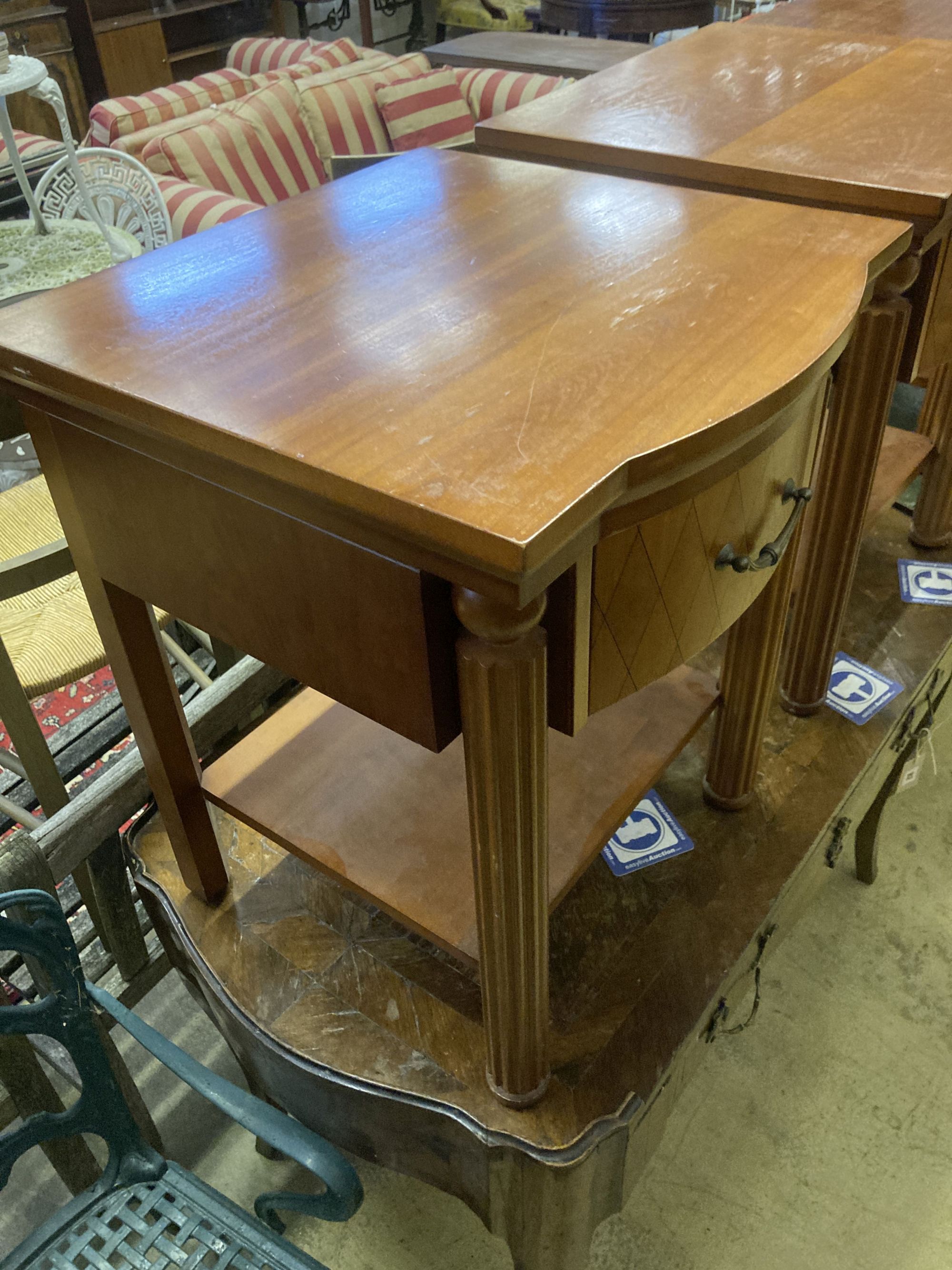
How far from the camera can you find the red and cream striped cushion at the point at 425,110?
3.63 metres

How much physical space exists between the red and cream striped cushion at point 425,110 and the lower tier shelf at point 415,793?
125 inches

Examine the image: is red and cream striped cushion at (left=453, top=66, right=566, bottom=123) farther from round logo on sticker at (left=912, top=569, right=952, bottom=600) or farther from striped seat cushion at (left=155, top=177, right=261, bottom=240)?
round logo on sticker at (left=912, top=569, right=952, bottom=600)

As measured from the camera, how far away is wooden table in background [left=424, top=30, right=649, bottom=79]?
369 centimetres

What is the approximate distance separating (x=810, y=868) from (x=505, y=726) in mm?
751

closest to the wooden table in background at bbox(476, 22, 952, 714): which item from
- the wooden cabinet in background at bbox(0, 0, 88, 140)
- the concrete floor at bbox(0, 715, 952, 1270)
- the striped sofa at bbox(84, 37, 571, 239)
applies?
the concrete floor at bbox(0, 715, 952, 1270)

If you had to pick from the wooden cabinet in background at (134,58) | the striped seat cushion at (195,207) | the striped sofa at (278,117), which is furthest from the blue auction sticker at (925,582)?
the wooden cabinet in background at (134,58)

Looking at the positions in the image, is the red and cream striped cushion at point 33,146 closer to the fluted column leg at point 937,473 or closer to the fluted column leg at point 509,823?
the fluted column leg at point 937,473

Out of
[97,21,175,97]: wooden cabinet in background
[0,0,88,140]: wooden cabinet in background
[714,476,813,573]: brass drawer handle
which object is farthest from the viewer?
[97,21,175,97]: wooden cabinet in background

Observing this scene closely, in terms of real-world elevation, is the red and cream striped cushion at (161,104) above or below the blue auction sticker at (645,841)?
above

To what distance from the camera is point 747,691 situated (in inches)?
40.1

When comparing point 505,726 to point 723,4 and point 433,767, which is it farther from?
point 723,4

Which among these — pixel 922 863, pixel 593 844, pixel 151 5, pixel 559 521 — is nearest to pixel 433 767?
pixel 593 844

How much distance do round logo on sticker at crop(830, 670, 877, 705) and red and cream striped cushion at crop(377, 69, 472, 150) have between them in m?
3.01

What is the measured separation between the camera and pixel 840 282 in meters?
0.69
